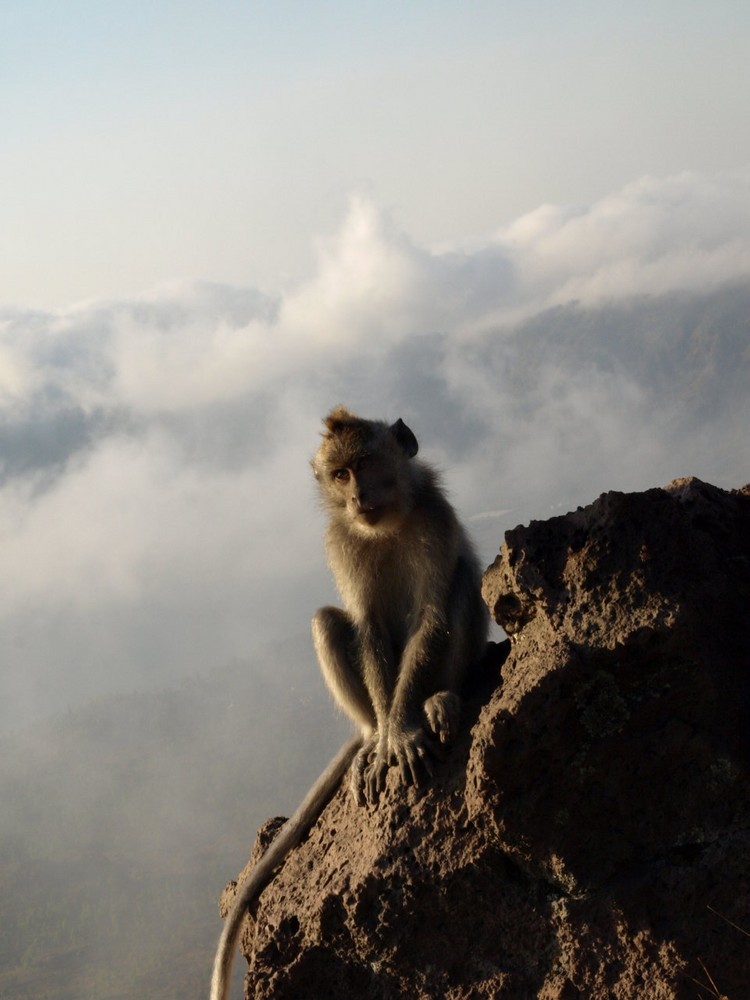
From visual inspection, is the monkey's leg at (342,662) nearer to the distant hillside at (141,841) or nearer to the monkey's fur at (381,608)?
the monkey's fur at (381,608)

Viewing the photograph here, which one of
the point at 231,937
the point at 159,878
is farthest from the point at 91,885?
the point at 231,937

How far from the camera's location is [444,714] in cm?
524

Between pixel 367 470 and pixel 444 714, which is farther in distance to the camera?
pixel 367 470

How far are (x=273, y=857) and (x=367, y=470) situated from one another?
85.4 inches

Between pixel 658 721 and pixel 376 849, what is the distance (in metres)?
1.43

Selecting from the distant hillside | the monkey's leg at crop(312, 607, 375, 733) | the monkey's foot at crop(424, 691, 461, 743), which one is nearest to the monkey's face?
the monkey's leg at crop(312, 607, 375, 733)

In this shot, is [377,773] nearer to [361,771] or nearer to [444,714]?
→ [361,771]

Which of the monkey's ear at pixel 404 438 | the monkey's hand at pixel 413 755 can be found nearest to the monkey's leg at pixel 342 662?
the monkey's hand at pixel 413 755

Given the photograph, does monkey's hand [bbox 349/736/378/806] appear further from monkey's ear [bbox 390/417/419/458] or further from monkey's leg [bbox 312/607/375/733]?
monkey's ear [bbox 390/417/419/458]

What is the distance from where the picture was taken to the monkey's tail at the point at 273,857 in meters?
5.62

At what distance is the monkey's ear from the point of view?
642cm

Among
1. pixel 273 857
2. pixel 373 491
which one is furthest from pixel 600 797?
pixel 373 491

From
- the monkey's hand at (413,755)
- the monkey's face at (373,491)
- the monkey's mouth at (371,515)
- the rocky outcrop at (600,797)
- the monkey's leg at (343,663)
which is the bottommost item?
the rocky outcrop at (600,797)

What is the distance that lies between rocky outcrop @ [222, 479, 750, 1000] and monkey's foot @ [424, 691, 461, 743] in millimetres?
436
